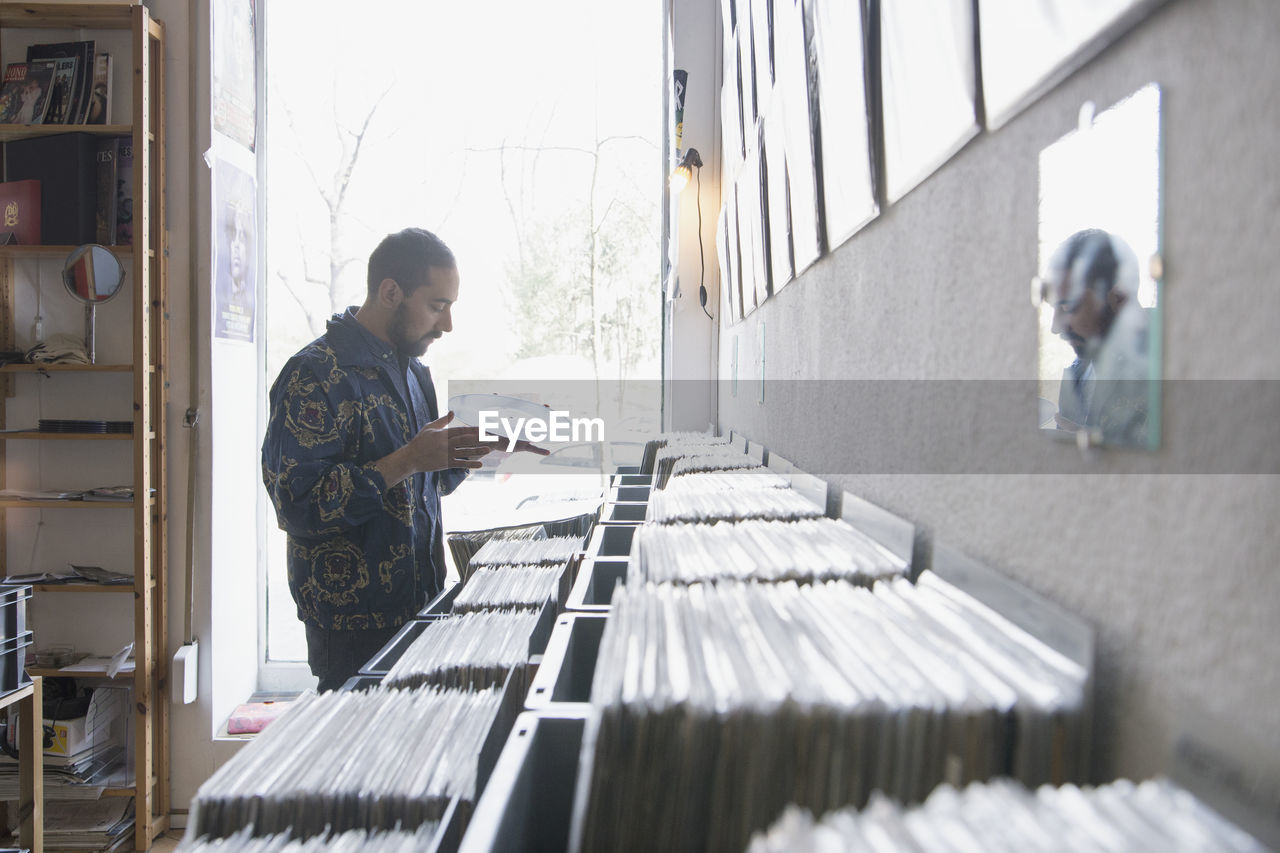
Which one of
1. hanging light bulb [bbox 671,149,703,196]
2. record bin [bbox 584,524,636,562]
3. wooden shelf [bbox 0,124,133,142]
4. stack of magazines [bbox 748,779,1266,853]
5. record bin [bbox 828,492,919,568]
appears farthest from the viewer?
wooden shelf [bbox 0,124,133,142]

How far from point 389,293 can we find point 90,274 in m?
1.97

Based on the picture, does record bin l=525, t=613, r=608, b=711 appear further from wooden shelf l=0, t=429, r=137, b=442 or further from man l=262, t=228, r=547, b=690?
wooden shelf l=0, t=429, r=137, b=442

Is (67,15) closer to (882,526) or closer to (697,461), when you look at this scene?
(697,461)

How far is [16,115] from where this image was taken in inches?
133

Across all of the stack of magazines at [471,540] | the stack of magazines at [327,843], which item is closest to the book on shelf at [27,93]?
the stack of magazines at [471,540]

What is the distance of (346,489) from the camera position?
1858 mm

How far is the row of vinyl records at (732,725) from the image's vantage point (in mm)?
380

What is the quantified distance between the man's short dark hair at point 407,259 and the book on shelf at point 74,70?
7.42 feet

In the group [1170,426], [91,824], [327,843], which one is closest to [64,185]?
[91,824]

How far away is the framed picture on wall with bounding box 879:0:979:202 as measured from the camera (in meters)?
0.59

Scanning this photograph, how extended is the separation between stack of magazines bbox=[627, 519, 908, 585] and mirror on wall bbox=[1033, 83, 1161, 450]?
0.59 ft

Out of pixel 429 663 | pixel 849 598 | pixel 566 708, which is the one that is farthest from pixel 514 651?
pixel 849 598

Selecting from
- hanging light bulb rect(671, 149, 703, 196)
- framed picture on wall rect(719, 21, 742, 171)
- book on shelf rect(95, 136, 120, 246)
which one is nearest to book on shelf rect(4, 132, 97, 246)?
book on shelf rect(95, 136, 120, 246)

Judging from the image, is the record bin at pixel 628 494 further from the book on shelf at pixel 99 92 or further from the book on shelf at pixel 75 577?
the book on shelf at pixel 99 92
